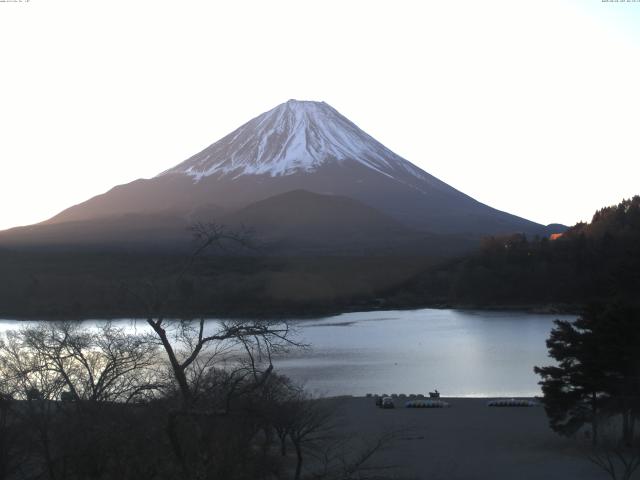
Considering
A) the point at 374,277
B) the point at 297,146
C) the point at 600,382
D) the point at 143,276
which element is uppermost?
the point at 297,146

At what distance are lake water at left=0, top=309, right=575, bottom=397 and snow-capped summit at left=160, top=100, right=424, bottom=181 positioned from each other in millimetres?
44006

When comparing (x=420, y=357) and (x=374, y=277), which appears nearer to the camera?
(x=420, y=357)

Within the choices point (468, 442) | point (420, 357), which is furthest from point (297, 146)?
point (468, 442)

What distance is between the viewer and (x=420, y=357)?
18.5 meters

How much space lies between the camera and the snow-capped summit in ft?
235

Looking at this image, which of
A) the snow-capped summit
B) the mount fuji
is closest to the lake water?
the mount fuji

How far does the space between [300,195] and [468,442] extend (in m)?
47.0

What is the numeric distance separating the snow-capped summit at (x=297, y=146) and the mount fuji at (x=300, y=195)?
0.29 ft

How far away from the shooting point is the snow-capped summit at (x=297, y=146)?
71.6 meters

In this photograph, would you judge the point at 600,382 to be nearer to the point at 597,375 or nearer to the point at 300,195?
the point at 597,375

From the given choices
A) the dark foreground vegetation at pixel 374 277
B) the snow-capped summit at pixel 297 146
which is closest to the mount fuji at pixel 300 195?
the snow-capped summit at pixel 297 146

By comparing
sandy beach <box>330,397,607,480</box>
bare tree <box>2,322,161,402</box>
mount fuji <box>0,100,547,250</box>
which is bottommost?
sandy beach <box>330,397,607,480</box>

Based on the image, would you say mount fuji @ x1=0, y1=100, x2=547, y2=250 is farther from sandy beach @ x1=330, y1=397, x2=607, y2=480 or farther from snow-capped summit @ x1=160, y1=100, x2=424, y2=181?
sandy beach @ x1=330, y1=397, x2=607, y2=480

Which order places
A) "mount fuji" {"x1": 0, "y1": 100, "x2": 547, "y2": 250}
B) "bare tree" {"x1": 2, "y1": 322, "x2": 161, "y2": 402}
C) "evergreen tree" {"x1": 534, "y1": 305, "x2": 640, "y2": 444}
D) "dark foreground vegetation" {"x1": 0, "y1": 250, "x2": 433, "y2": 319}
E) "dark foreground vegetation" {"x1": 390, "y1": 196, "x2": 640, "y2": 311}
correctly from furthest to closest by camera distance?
"mount fuji" {"x1": 0, "y1": 100, "x2": 547, "y2": 250} → "dark foreground vegetation" {"x1": 390, "y1": 196, "x2": 640, "y2": 311} → "dark foreground vegetation" {"x1": 0, "y1": 250, "x2": 433, "y2": 319} → "evergreen tree" {"x1": 534, "y1": 305, "x2": 640, "y2": 444} → "bare tree" {"x1": 2, "y1": 322, "x2": 161, "y2": 402}
